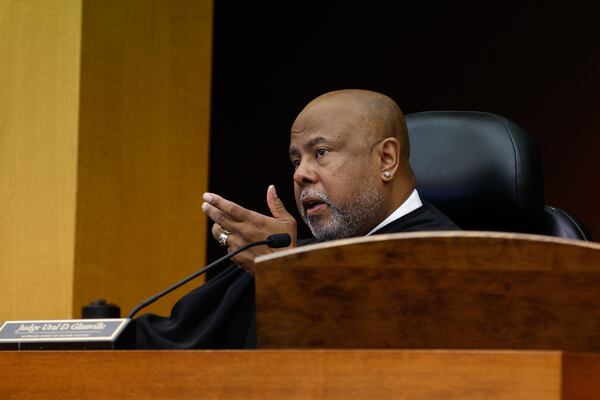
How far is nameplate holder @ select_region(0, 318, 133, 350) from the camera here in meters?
1.34

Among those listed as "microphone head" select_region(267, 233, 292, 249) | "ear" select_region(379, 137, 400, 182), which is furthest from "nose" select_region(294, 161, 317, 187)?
"microphone head" select_region(267, 233, 292, 249)

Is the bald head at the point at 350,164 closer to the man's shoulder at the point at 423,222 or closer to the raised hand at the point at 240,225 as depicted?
the man's shoulder at the point at 423,222

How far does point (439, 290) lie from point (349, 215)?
3.79ft

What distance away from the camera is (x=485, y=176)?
2127mm

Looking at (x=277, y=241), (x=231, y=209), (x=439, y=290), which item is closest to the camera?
(x=439, y=290)

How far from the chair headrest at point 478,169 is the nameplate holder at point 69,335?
35.7 inches

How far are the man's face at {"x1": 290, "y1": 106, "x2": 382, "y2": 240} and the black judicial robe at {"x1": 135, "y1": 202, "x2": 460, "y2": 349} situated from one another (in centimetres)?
10

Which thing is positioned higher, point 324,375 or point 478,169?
point 478,169

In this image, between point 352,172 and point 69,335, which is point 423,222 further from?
point 69,335

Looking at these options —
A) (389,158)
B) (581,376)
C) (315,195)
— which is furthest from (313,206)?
(581,376)

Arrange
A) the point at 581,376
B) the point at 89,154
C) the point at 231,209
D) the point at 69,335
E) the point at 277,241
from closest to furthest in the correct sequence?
the point at 581,376, the point at 69,335, the point at 277,241, the point at 231,209, the point at 89,154

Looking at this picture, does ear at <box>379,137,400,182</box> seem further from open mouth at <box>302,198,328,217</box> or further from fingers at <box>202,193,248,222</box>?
fingers at <box>202,193,248,222</box>

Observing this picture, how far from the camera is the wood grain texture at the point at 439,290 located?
1.09 metres

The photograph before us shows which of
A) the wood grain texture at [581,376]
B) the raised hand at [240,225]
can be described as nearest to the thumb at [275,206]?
the raised hand at [240,225]
